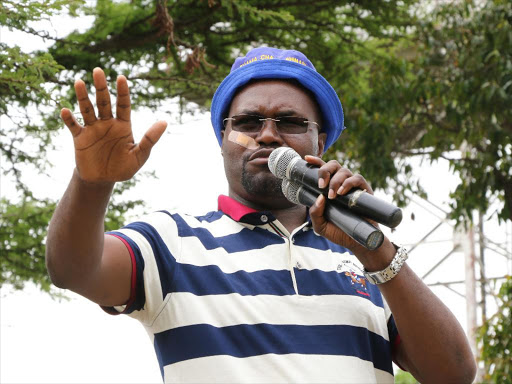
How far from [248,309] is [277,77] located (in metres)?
0.87

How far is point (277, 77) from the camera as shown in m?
2.47

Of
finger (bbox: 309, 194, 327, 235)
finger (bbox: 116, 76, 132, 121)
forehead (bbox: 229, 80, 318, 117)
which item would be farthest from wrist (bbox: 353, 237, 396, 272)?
finger (bbox: 116, 76, 132, 121)

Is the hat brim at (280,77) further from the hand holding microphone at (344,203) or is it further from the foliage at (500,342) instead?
the foliage at (500,342)

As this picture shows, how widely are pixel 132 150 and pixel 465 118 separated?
16.6 ft

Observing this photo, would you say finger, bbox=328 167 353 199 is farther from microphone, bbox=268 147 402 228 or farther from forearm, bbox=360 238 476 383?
forearm, bbox=360 238 476 383

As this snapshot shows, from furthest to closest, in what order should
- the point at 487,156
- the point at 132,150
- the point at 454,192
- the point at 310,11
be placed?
the point at 454,192
the point at 487,156
the point at 310,11
the point at 132,150

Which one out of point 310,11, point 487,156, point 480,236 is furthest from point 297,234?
point 480,236

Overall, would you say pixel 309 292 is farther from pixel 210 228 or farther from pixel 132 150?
pixel 132 150

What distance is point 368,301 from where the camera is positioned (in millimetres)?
2180

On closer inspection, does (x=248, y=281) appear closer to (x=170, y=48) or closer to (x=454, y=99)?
(x=170, y=48)

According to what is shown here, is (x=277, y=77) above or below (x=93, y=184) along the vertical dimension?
above

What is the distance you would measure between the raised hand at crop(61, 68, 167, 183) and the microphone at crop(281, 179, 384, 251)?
0.45 metres

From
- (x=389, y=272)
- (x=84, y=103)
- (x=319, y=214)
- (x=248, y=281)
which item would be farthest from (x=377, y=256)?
(x=84, y=103)

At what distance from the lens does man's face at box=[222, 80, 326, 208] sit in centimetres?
233
